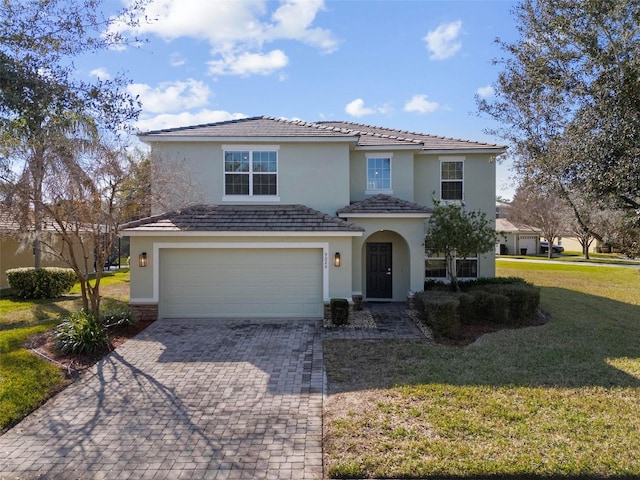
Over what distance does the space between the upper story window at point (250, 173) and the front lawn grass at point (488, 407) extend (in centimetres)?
696

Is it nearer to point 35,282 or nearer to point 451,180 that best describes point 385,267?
point 451,180

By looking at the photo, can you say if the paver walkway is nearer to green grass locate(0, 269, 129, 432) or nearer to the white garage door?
green grass locate(0, 269, 129, 432)

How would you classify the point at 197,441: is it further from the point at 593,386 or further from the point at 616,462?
the point at 593,386

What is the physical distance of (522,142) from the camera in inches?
359

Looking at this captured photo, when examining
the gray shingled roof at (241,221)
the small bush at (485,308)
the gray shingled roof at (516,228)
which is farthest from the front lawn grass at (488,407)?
→ the gray shingled roof at (516,228)

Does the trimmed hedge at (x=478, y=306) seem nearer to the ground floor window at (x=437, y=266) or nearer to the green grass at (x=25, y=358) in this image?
the ground floor window at (x=437, y=266)

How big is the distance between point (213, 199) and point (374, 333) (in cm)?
775

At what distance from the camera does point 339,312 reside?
11.9 m

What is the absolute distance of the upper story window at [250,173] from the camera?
1467 cm

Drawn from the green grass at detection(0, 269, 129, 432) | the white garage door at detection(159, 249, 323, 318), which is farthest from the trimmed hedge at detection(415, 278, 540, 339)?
the green grass at detection(0, 269, 129, 432)

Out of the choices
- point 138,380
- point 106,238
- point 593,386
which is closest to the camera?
point 593,386

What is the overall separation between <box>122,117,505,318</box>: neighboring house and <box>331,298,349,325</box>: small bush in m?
0.75

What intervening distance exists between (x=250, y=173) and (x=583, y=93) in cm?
1052

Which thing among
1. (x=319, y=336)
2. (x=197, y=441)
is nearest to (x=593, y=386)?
(x=319, y=336)
